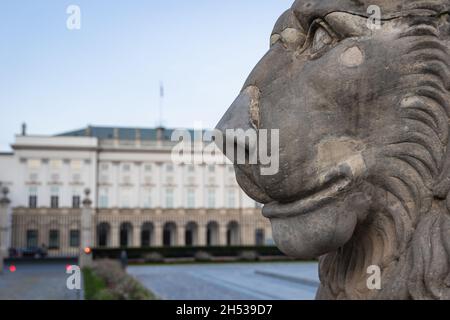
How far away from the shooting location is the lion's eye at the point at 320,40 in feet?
3.65

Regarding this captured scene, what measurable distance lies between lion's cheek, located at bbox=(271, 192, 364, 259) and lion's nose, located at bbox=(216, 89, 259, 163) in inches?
7.5

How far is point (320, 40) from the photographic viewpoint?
1.12m

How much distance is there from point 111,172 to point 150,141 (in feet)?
15.7

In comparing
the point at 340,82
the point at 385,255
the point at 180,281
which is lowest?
the point at 180,281

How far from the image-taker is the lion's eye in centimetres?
111

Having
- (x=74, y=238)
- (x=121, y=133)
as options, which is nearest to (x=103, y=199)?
(x=74, y=238)

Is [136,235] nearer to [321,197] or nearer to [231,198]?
[231,198]

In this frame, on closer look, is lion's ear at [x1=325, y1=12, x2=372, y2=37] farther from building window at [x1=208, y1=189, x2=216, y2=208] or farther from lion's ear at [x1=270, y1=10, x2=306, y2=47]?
building window at [x1=208, y1=189, x2=216, y2=208]

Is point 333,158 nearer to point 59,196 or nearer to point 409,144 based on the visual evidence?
point 409,144

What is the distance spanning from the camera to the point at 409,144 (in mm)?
1067

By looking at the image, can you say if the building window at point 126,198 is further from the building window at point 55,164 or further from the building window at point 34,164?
the building window at point 34,164

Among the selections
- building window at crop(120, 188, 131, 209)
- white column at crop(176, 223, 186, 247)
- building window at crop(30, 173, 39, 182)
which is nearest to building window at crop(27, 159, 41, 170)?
building window at crop(30, 173, 39, 182)

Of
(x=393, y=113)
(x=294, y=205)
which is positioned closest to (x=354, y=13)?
(x=393, y=113)

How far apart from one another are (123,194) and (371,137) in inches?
1861
